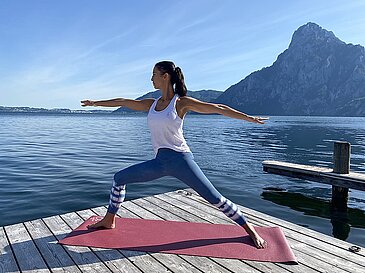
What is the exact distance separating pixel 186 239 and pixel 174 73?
2639mm

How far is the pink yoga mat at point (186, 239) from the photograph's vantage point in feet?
15.7

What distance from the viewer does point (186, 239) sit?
524cm

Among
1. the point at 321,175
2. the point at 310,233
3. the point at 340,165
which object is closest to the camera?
the point at 310,233

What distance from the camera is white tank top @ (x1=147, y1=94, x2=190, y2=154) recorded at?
471cm

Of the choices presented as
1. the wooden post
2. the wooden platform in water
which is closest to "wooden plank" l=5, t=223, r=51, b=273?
the wooden platform in water

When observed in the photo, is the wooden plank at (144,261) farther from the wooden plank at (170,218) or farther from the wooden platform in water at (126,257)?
the wooden plank at (170,218)

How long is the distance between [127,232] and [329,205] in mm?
9302

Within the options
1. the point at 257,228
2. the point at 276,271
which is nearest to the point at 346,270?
the point at 276,271

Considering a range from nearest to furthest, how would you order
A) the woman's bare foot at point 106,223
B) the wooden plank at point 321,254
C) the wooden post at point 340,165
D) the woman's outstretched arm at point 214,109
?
the wooden plank at point 321,254
the woman's outstretched arm at point 214,109
the woman's bare foot at point 106,223
the wooden post at point 340,165

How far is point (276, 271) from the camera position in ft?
14.0

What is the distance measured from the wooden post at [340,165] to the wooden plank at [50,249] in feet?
30.1

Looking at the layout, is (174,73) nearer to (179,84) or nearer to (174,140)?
(179,84)

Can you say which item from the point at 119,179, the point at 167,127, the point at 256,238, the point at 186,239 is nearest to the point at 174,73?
the point at 167,127

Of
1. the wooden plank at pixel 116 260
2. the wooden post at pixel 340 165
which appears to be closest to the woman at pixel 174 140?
the wooden plank at pixel 116 260
